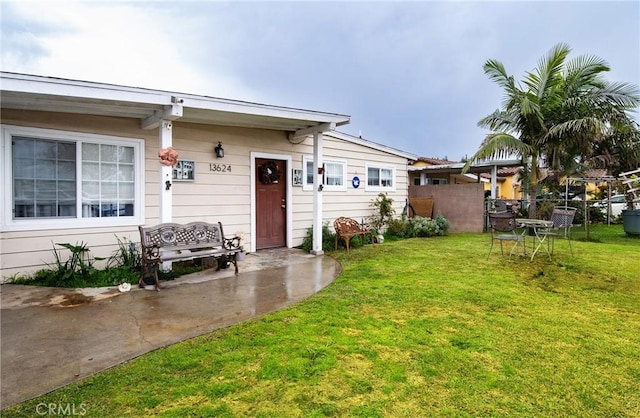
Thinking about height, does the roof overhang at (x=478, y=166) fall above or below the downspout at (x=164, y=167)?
above

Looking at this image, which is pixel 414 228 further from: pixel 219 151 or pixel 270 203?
pixel 219 151

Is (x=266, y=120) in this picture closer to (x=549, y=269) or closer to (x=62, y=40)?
(x=549, y=269)

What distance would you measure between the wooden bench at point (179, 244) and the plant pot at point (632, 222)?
35.7 ft

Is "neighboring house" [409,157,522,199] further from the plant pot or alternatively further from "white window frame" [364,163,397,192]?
the plant pot

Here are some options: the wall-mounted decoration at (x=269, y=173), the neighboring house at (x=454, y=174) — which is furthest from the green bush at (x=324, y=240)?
the neighboring house at (x=454, y=174)

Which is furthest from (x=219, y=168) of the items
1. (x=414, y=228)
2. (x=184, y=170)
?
(x=414, y=228)

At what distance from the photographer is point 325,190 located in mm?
8633

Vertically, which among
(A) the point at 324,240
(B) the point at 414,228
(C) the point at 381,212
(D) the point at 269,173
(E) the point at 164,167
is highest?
(D) the point at 269,173

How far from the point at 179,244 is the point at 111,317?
6.03ft

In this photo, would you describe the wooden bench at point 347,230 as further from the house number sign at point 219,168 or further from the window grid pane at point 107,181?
the window grid pane at point 107,181

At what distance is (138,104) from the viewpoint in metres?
5.00

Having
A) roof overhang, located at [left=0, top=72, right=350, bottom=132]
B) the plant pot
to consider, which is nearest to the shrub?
roof overhang, located at [left=0, top=72, right=350, bottom=132]

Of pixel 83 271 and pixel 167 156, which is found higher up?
pixel 167 156

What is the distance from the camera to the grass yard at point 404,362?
7.02 ft
